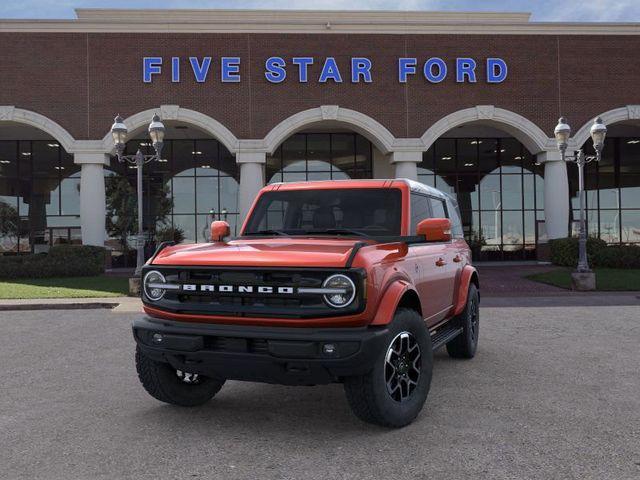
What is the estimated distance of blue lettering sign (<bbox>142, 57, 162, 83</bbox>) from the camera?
22.8m

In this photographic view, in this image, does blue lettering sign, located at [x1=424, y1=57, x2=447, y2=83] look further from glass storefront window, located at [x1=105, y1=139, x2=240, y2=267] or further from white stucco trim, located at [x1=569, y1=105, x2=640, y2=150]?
glass storefront window, located at [x1=105, y1=139, x2=240, y2=267]

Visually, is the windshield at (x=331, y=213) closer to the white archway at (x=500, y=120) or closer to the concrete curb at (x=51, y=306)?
the concrete curb at (x=51, y=306)

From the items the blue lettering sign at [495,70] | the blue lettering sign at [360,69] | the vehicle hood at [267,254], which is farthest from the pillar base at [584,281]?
the vehicle hood at [267,254]

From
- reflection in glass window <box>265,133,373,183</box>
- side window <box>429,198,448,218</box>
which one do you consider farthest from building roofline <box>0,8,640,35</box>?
side window <box>429,198,448,218</box>

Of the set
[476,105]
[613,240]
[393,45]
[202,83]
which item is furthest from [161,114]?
[613,240]

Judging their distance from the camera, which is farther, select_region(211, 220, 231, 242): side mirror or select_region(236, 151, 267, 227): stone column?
select_region(236, 151, 267, 227): stone column

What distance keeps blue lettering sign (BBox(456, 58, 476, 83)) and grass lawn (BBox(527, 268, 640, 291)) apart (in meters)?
9.01

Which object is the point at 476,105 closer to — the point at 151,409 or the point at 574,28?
the point at 574,28

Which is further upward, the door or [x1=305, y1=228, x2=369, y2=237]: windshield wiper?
[x1=305, y1=228, x2=369, y2=237]: windshield wiper

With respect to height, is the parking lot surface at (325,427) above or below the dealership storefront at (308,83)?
below

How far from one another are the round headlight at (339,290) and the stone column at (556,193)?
73.3 ft

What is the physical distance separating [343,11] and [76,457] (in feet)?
91.5

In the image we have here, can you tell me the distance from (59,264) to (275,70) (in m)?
11.6

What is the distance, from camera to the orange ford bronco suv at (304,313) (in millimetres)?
3822
